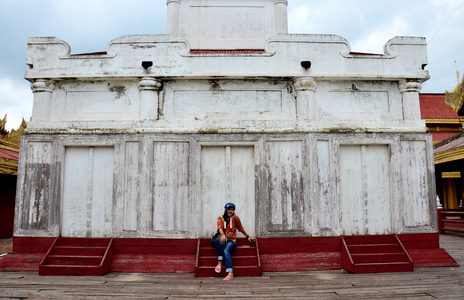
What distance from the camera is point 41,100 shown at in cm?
795

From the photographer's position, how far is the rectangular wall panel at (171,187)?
752 cm

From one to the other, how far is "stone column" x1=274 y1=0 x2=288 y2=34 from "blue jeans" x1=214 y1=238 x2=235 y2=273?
7.89 m

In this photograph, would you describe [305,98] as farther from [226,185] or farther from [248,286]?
[248,286]

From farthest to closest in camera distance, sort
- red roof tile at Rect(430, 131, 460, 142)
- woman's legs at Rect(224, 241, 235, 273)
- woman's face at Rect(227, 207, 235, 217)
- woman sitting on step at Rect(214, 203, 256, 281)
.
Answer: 1. red roof tile at Rect(430, 131, 460, 142)
2. woman's face at Rect(227, 207, 235, 217)
3. woman sitting on step at Rect(214, 203, 256, 281)
4. woman's legs at Rect(224, 241, 235, 273)

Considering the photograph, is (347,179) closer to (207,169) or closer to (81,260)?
(207,169)

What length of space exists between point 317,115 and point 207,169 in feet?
9.42

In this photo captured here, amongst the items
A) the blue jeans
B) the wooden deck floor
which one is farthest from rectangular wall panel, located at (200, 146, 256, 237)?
the wooden deck floor

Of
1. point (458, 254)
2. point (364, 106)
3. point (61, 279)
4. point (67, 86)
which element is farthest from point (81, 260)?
point (458, 254)

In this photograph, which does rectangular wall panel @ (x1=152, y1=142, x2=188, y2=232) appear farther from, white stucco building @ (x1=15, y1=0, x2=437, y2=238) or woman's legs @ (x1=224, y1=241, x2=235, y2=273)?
woman's legs @ (x1=224, y1=241, x2=235, y2=273)

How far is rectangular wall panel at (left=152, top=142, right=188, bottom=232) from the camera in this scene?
752cm

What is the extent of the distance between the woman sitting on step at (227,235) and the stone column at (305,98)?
2727 millimetres

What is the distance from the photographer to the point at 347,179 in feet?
25.6

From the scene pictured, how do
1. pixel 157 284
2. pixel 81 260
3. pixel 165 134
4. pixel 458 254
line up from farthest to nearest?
pixel 458 254 < pixel 165 134 < pixel 81 260 < pixel 157 284

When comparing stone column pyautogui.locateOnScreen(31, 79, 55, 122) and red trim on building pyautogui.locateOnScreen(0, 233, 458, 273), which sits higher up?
stone column pyautogui.locateOnScreen(31, 79, 55, 122)
